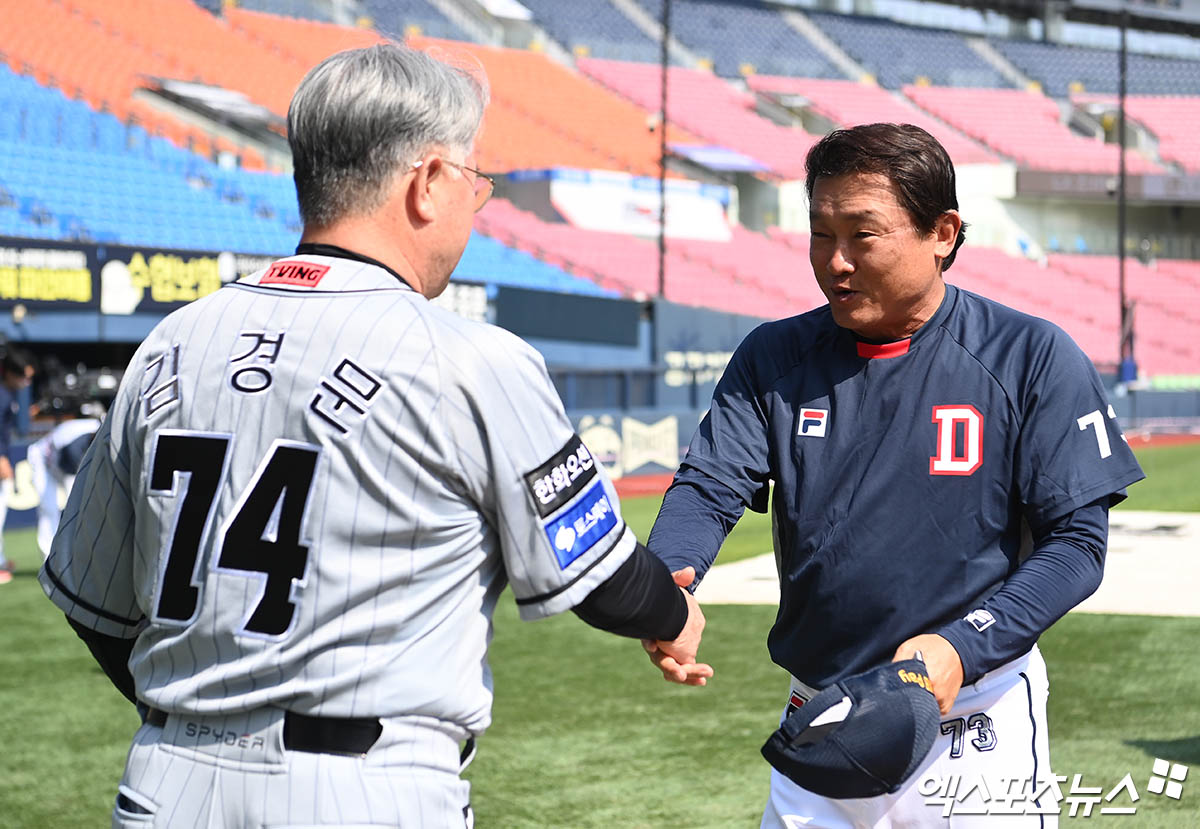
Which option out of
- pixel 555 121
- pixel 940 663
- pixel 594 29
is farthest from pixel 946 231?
pixel 594 29

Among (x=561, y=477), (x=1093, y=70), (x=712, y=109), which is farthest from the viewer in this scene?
(x=1093, y=70)

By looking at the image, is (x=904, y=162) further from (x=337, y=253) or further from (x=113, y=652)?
(x=113, y=652)

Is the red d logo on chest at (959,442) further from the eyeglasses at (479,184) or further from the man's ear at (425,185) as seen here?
the man's ear at (425,185)

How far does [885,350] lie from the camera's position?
113 inches

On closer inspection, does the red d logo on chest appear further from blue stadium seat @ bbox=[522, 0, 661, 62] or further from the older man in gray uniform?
blue stadium seat @ bbox=[522, 0, 661, 62]

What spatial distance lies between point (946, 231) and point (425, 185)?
4.04 feet

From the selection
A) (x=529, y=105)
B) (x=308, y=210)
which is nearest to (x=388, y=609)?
(x=308, y=210)

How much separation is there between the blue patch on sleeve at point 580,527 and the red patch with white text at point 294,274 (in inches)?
20.2

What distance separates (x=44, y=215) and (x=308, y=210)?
61.5 feet

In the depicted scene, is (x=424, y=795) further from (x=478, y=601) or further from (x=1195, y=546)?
(x=1195, y=546)

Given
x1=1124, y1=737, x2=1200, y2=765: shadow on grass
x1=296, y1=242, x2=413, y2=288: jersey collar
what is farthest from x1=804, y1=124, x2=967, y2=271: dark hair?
x1=1124, y1=737, x2=1200, y2=765: shadow on grass

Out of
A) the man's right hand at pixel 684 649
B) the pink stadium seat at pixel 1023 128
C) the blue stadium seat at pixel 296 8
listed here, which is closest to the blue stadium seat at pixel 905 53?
the pink stadium seat at pixel 1023 128

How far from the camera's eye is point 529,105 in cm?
3784

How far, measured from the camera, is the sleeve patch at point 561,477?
6.75 feet
